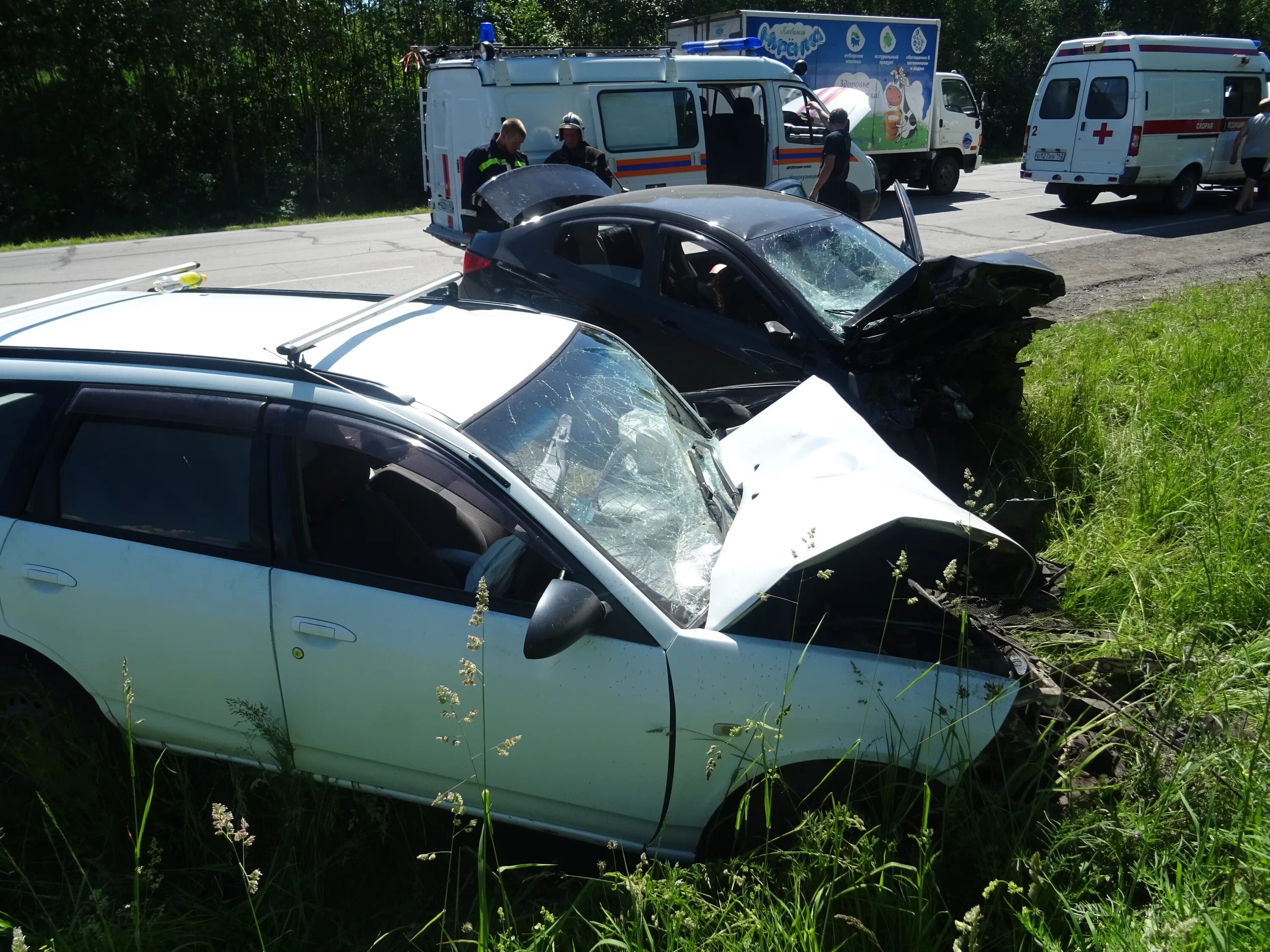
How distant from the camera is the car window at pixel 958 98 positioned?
19547 millimetres

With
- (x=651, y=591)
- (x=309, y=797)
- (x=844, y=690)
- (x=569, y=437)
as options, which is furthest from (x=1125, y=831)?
(x=309, y=797)

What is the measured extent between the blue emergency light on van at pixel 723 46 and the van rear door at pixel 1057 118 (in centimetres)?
537

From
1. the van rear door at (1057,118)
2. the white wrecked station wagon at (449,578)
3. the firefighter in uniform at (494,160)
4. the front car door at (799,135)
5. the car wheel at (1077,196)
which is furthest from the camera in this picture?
the car wheel at (1077,196)

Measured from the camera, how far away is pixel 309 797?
2.82 metres

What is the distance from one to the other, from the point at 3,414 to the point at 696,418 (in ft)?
7.71

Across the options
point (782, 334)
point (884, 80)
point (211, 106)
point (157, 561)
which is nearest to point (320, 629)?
point (157, 561)

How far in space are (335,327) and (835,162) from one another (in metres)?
8.58

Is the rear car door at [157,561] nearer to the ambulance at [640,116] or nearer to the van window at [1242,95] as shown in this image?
the ambulance at [640,116]

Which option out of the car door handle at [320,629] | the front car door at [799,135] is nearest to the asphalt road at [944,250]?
the front car door at [799,135]

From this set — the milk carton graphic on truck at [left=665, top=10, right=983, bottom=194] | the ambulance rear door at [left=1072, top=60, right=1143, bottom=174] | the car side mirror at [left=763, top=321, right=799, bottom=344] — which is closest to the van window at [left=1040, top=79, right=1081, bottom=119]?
the ambulance rear door at [left=1072, top=60, right=1143, bottom=174]

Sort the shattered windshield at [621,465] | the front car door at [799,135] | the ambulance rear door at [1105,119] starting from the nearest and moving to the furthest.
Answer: the shattered windshield at [621,465] < the front car door at [799,135] < the ambulance rear door at [1105,119]

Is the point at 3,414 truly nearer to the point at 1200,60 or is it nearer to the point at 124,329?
the point at 124,329

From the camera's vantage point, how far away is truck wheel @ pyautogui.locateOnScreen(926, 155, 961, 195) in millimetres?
19422

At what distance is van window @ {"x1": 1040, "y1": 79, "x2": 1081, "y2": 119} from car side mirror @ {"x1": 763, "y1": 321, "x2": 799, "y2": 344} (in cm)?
1344
